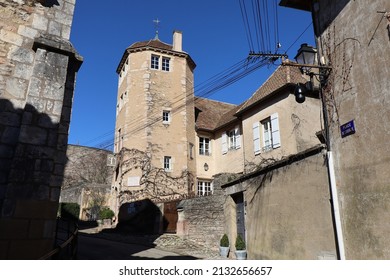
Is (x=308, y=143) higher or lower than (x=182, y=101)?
lower

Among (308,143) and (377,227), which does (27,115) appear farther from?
(308,143)

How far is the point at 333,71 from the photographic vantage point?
6.95 metres

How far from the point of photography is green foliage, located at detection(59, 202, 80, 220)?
74.3 ft

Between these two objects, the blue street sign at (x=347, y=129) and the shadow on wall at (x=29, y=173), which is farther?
the blue street sign at (x=347, y=129)

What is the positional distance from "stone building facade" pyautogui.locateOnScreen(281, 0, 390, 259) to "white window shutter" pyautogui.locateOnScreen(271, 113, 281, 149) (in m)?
7.54

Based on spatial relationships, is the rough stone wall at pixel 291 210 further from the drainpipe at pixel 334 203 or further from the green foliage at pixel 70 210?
the green foliage at pixel 70 210

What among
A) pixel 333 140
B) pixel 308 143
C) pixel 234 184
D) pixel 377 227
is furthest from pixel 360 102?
pixel 308 143

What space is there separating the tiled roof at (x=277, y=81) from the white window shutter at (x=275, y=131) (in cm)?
121

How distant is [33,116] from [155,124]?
1566 cm

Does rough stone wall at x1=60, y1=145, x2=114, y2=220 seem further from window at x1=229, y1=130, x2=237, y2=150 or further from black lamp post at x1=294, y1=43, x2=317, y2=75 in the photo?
black lamp post at x1=294, y1=43, x2=317, y2=75

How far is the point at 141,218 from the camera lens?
17422 millimetres

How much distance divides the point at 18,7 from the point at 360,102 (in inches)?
244

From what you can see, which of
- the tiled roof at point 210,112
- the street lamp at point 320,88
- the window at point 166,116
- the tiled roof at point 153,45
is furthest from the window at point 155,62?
the street lamp at point 320,88

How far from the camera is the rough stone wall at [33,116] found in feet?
12.9
